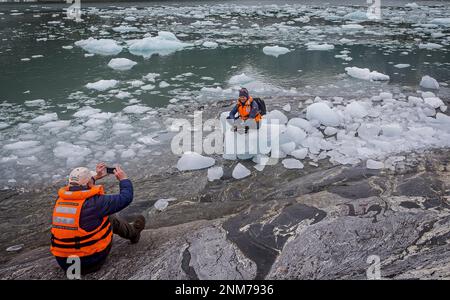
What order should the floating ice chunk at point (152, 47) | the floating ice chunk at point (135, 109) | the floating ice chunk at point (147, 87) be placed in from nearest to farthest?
1. the floating ice chunk at point (135, 109)
2. the floating ice chunk at point (147, 87)
3. the floating ice chunk at point (152, 47)

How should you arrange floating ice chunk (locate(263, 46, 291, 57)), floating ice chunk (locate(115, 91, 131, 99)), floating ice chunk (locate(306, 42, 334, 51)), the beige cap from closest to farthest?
the beige cap, floating ice chunk (locate(115, 91, 131, 99)), floating ice chunk (locate(263, 46, 291, 57)), floating ice chunk (locate(306, 42, 334, 51))

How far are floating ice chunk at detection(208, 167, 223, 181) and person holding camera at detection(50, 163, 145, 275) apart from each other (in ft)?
7.47

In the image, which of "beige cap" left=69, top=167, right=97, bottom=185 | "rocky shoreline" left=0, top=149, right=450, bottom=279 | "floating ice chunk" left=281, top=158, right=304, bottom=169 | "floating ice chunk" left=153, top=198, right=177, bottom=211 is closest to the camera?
"beige cap" left=69, top=167, right=97, bottom=185

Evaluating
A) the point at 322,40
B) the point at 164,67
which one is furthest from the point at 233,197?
the point at 322,40

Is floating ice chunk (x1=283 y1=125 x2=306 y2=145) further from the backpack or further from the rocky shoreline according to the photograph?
the rocky shoreline

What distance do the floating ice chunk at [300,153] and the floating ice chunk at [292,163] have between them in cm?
18

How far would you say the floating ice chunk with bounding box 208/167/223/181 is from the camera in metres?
5.25

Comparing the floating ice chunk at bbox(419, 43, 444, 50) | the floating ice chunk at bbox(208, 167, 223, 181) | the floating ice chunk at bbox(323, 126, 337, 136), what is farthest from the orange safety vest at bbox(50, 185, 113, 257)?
the floating ice chunk at bbox(419, 43, 444, 50)

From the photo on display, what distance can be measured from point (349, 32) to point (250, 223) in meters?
17.5

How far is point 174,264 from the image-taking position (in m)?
3.17

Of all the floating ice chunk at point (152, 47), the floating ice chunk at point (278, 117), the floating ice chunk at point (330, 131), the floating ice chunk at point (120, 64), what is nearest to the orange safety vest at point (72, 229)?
the floating ice chunk at point (278, 117)

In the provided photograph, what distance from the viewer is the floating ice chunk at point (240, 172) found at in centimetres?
525

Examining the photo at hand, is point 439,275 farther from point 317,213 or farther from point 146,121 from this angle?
point 146,121

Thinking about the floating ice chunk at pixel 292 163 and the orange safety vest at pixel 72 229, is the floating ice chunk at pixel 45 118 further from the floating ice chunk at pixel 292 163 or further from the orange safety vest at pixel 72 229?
the orange safety vest at pixel 72 229
